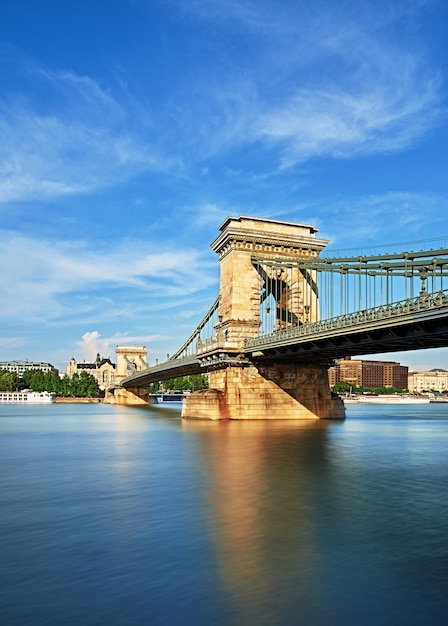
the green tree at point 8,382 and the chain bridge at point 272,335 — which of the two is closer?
the chain bridge at point 272,335

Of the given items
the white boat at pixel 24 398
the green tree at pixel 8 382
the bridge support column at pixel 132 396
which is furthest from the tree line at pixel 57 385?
the bridge support column at pixel 132 396

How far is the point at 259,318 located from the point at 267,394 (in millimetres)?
7308

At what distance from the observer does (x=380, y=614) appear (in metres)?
8.58

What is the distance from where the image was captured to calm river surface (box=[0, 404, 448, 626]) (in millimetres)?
8875

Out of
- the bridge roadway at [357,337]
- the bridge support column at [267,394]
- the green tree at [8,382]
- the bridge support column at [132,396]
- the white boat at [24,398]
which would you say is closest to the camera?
the bridge roadway at [357,337]

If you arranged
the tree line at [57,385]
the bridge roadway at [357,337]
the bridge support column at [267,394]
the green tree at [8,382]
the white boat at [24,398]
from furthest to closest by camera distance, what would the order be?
the green tree at [8,382]
the tree line at [57,385]
the white boat at [24,398]
the bridge support column at [267,394]
the bridge roadway at [357,337]

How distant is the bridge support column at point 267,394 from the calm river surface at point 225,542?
78.7 feet

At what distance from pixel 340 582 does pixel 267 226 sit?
155 feet

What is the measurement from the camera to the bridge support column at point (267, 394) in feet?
167

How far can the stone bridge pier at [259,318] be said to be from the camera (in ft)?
168

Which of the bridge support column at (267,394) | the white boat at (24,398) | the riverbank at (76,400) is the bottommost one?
the riverbank at (76,400)

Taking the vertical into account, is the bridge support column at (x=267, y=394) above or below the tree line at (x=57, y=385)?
above

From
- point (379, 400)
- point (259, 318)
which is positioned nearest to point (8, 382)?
point (379, 400)

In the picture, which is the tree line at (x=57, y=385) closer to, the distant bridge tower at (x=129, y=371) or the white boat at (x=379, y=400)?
the distant bridge tower at (x=129, y=371)
